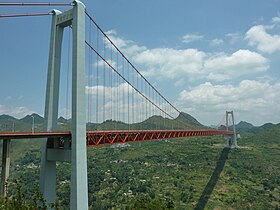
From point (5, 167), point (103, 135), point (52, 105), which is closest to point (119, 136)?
point (103, 135)

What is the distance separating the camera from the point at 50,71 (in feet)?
49.7

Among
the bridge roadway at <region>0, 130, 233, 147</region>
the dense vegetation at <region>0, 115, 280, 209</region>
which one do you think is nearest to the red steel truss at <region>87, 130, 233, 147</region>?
the bridge roadway at <region>0, 130, 233, 147</region>

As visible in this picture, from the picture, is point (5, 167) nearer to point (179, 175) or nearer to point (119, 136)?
point (119, 136)

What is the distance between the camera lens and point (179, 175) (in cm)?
6450

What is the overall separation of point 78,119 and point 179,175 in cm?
5394

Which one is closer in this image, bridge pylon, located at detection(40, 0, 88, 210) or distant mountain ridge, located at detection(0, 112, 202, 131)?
bridge pylon, located at detection(40, 0, 88, 210)

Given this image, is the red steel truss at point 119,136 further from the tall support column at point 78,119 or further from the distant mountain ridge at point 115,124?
the tall support column at point 78,119

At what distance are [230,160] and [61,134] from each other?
210 feet

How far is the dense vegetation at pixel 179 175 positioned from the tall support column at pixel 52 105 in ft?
79.5

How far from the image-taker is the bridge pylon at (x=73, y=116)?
13383mm

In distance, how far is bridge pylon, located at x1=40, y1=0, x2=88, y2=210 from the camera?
1338 centimetres

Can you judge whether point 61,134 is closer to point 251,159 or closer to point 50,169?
point 50,169

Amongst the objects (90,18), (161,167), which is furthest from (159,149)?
(90,18)

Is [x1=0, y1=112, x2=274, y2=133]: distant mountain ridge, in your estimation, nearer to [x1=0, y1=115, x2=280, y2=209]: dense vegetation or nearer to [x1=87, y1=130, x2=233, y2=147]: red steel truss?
[x1=87, y1=130, x2=233, y2=147]: red steel truss
